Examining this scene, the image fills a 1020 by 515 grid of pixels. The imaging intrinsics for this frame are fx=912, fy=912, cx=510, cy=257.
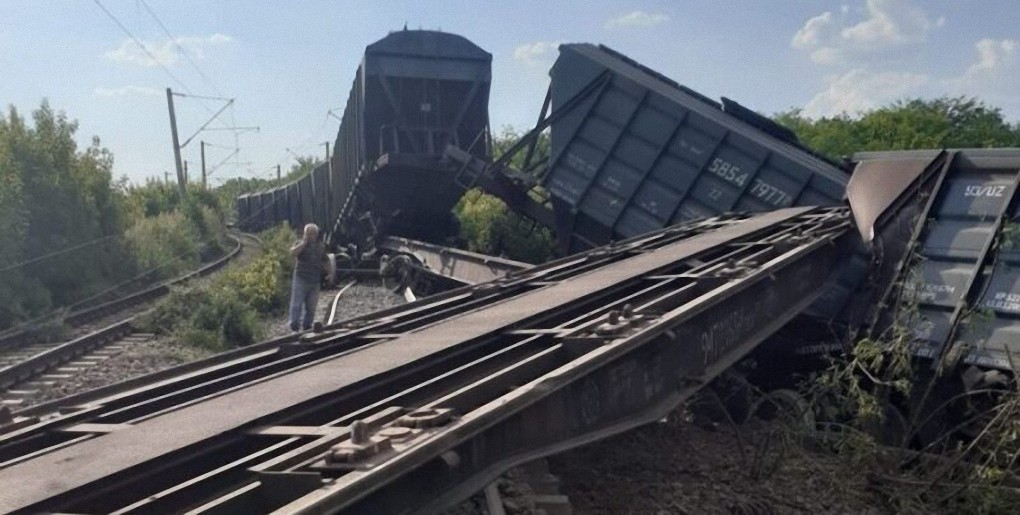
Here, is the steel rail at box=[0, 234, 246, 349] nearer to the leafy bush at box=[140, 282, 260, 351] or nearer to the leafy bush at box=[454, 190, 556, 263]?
the leafy bush at box=[140, 282, 260, 351]

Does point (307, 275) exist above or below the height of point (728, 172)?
below

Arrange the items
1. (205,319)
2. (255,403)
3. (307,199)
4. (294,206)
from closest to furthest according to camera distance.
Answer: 1. (255,403)
2. (205,319)
3. (307,199)
4. (294,206)

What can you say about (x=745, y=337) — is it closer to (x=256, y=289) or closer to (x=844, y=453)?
(x=844, y=453)

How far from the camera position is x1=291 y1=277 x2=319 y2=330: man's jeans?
11.0 metres

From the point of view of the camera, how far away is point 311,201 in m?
29.8

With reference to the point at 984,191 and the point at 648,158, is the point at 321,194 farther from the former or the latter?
the point at 984,191

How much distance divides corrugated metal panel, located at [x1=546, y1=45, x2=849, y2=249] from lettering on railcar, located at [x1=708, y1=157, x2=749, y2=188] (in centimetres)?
1

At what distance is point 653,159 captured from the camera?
12.4m

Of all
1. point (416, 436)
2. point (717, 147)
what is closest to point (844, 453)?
A: point (416, 436)

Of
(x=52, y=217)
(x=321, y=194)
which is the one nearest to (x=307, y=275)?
(x=52, y=217)

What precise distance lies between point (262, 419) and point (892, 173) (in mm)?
6175

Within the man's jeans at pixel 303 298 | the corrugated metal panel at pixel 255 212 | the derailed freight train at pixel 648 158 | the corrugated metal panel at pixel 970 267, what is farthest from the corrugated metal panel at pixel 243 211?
the corrugated metal panel at pixel 970 267

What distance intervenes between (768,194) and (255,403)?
28.2 ft

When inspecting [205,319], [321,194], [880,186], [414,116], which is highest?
[414,116]
